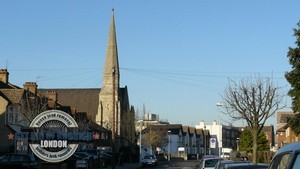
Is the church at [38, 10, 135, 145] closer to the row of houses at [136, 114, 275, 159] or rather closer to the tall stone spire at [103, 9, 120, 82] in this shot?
the tall stone spire at [103, 9, 120, 82]

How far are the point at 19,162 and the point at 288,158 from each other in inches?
1185

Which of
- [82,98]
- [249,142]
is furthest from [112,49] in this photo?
[249,142]

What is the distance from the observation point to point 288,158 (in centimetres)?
484

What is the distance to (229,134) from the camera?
183750 millimetres

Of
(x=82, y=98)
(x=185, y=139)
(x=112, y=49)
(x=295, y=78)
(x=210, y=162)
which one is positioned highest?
(x=112, y=49)

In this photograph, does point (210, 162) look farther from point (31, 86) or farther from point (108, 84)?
point (108, 84)

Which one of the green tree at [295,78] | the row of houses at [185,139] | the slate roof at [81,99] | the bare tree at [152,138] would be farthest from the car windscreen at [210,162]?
the slate roof at [81,99]

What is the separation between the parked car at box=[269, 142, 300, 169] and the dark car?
94.7ft

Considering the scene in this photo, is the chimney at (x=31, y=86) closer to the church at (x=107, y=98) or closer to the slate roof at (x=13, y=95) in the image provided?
the slate roof at (x=13, y=95)

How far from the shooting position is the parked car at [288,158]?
14.9 feet

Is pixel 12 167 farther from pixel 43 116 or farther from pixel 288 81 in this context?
pixel 288 81

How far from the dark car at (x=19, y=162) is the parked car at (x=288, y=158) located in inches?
1137

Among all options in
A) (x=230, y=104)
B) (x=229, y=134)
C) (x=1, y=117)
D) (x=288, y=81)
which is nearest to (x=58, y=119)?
(x=230, y=104)

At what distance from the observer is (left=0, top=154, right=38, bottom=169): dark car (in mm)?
32719
